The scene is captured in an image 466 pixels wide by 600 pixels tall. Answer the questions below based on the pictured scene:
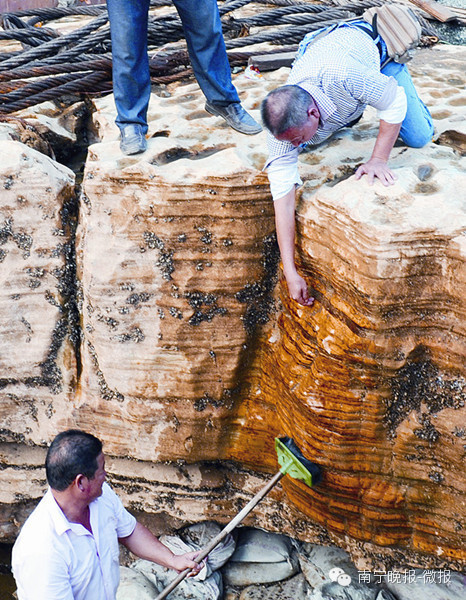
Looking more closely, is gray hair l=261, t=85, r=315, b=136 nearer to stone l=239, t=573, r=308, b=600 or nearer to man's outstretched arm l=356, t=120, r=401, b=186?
man's outstretched arm l=356, t=120, r=401, b=186

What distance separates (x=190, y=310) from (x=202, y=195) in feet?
1.81

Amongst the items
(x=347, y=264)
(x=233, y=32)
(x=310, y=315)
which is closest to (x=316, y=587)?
(x=310, y=315)

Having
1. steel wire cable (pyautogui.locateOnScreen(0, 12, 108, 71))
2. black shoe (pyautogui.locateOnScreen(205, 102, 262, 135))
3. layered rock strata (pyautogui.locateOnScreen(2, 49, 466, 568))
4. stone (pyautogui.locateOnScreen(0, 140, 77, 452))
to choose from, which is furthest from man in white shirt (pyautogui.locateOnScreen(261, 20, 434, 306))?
steel wire cable (pyautogui.locateOnScreen(0, 12, 108, 71))

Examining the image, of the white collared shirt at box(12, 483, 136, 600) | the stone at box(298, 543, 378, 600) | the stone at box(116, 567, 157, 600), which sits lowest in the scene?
the stone at box(116, 567, 157, 600)

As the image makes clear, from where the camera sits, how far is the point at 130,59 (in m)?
3.30

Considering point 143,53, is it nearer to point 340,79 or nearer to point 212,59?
point 212,59

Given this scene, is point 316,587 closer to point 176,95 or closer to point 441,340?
point 441,340

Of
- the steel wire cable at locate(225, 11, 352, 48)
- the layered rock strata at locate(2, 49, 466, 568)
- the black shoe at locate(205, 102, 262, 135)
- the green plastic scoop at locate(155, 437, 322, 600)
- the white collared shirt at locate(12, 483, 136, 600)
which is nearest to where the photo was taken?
the white collared shirt at locate(12, 483, 136, 600)

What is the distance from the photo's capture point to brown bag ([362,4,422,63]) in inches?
122

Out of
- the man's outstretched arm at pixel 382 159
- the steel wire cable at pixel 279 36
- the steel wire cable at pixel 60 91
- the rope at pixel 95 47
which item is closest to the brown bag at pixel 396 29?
the man's outstretched arm at pixel 382 159

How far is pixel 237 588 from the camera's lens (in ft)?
13.3

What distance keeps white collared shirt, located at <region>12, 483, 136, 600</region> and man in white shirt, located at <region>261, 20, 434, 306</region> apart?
4.13ft

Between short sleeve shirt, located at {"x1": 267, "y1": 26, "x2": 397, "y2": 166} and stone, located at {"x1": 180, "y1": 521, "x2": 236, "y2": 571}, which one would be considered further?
stone, located at {"x1": 180, "y1": 521, "x2": 236, "y2": 571}

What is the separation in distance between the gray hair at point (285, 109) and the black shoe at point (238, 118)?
0.85 metres
